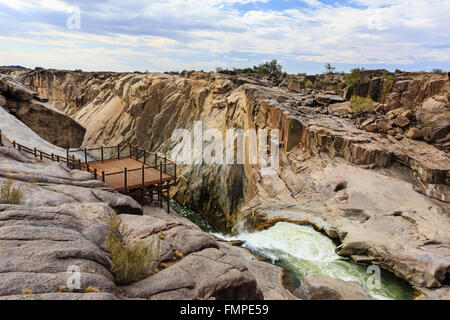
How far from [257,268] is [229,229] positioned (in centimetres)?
1130

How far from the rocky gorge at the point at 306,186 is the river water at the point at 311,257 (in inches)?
20.6

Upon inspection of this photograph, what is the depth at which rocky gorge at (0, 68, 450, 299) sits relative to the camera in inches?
277

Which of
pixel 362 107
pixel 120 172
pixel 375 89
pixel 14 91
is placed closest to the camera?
pixel 120 172

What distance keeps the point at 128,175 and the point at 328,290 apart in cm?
1135

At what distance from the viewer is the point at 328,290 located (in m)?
8.91

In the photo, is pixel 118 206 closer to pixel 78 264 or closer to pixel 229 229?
pixel 78 264

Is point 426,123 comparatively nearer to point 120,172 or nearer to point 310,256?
point 310,256

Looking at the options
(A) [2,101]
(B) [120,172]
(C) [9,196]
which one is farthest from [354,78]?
(C) [9,196]

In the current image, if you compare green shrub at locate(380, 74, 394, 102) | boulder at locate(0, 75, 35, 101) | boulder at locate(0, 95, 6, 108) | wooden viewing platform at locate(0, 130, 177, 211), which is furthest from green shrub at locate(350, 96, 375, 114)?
boulder at locate(0, 95, 6, 108)

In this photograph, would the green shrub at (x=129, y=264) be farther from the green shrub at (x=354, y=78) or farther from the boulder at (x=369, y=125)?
the green shrub at (x=354, y=78)

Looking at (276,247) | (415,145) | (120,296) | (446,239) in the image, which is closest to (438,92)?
(415,145)

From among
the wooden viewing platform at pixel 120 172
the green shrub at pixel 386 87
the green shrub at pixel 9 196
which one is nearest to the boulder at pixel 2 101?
the wooden viewing platform at pixel 120 172

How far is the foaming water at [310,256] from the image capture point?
11.5 meters

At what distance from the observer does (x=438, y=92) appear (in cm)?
2188
